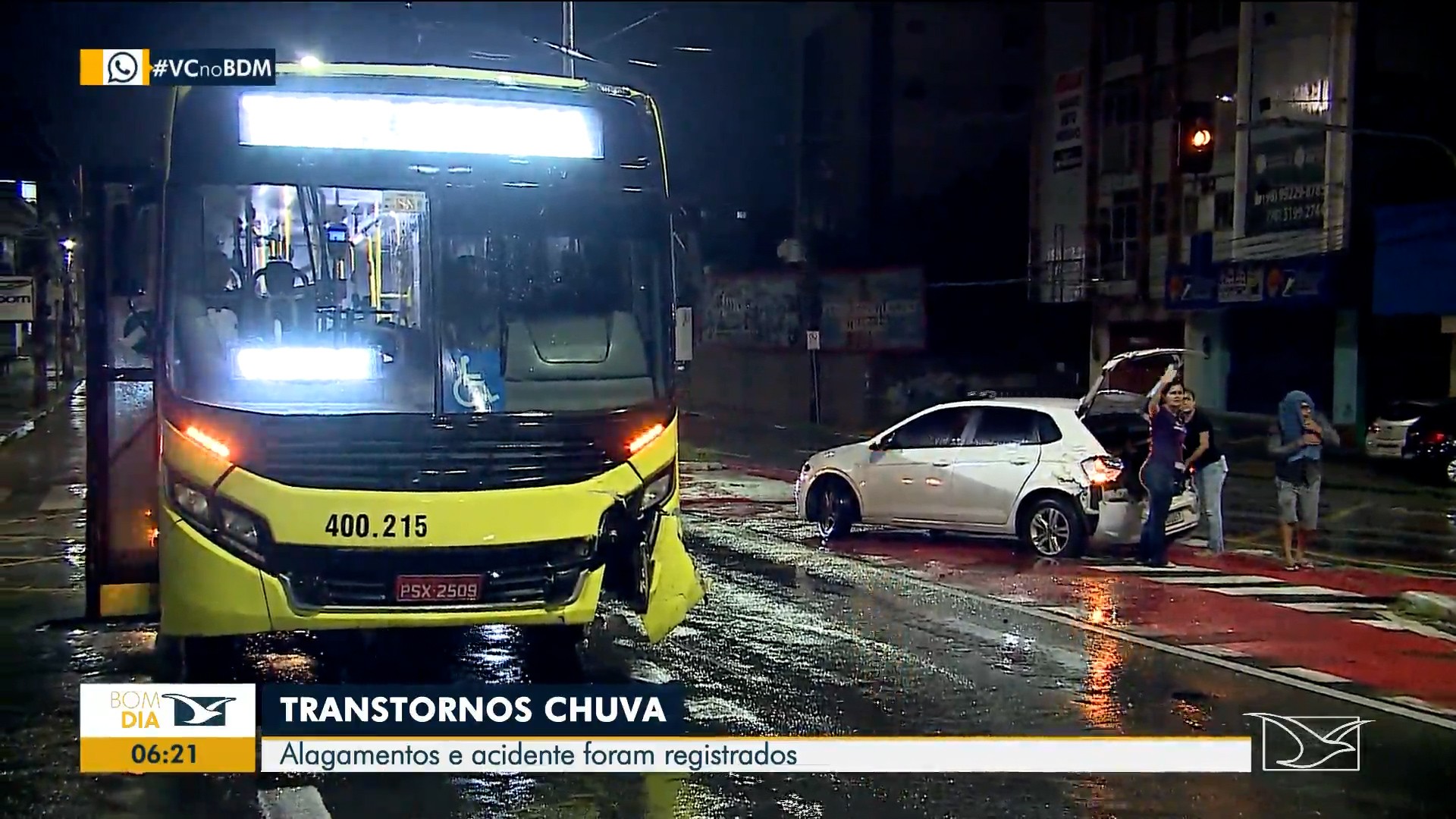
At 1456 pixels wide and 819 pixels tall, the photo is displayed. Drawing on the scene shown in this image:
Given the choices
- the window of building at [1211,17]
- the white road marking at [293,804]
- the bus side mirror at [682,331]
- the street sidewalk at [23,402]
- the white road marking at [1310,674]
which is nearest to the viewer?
the white road marking at [293,804]

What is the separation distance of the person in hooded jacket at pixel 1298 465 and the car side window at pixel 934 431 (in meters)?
2.75

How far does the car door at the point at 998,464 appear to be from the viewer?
1152 cm

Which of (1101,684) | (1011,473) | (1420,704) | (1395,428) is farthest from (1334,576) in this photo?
(1395,428)

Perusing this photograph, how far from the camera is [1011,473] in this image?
37.9ft

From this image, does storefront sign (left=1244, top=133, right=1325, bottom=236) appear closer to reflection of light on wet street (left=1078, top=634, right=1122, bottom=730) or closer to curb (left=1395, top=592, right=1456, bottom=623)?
curb (left=1395, top=592, right=1456, bottom=623)

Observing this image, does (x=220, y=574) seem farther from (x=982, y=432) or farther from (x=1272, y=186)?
(x=1272, y=186)

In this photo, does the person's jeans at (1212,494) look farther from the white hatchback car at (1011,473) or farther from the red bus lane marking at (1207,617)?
the red bus lane marking at (1207,617)

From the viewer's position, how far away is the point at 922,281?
1186 cm

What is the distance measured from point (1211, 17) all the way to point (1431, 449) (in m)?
18.2

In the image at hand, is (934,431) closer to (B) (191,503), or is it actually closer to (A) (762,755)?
(A) (762,755)

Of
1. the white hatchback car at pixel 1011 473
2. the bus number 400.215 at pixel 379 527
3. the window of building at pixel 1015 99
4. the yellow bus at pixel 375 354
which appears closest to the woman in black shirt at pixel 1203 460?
the white hatchback car at pixel 1011 473

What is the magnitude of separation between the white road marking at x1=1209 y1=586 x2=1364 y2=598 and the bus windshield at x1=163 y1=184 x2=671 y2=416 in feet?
21.1

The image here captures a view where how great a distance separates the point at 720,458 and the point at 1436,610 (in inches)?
202

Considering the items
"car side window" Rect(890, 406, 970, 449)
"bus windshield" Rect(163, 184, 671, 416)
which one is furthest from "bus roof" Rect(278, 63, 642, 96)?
"car side window" Rect(890, 406, 970, 449)
